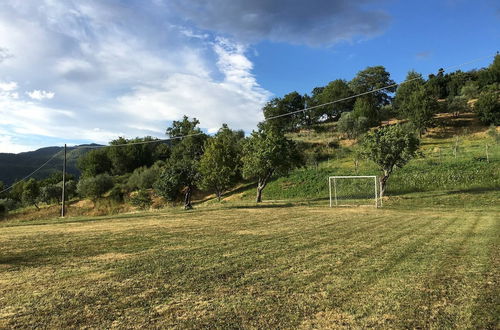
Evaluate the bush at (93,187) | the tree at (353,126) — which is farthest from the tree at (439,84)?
the bush at (93,187)

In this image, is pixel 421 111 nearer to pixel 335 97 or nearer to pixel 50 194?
pixel 335 97

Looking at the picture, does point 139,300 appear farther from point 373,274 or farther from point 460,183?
point 460,183

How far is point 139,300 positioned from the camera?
502 cm

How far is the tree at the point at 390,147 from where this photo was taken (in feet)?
85.3

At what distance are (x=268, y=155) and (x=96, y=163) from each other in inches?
2317

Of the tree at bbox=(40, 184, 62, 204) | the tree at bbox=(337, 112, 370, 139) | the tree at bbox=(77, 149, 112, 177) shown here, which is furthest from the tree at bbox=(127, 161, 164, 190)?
the tree at bbox=(337, 112, 370, 139)

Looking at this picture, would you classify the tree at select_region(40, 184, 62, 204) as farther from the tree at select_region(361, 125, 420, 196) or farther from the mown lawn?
the mown lawn

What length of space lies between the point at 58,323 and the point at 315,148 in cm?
5692

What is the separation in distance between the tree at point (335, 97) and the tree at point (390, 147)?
202ft

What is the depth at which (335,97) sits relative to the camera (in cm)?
8788

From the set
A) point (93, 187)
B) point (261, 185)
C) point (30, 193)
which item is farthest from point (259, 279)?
point (30, 193)

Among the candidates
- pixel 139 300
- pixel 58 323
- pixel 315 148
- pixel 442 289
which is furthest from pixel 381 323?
pixel 315 148

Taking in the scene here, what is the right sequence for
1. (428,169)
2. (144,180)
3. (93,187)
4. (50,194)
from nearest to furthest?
(428,169), (93,187), (144,180), (50,194)

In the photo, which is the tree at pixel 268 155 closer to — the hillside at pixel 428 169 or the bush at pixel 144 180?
the hillside at pixel 428 169
